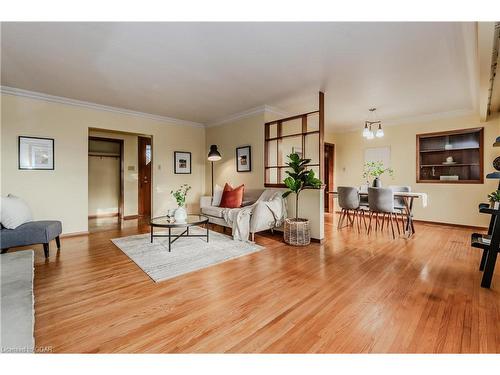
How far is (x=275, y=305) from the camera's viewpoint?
193cm

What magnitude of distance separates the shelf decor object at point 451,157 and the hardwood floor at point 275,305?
2650 millimetres

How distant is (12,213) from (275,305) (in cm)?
333

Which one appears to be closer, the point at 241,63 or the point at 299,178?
the point at 241,63

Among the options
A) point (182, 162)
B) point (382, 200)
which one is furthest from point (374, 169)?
point (182, 162)

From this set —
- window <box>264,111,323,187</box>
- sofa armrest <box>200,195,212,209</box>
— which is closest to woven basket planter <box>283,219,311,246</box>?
window <box>264,111,323,187</box>

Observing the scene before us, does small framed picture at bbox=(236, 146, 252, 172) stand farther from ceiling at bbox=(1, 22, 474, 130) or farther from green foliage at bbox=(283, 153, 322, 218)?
green foliage at bbox=(283, 153, 322, 218)

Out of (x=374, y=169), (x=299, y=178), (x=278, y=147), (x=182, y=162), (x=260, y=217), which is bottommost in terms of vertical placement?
(x=260, y=217)

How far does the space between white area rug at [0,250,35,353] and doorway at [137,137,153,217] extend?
13.5 feet

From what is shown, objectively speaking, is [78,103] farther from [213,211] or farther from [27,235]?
[213,211]

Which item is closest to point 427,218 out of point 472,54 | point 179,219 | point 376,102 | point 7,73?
point 376,102

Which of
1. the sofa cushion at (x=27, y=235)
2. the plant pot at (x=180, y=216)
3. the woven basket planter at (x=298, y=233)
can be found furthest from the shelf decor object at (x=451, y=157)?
the sofa cushion at (x=27, y=235)
